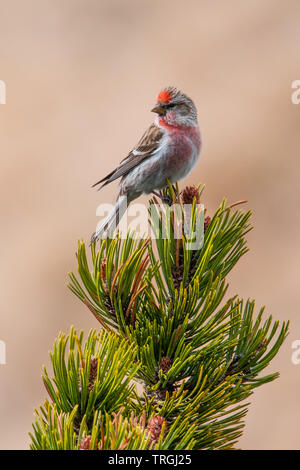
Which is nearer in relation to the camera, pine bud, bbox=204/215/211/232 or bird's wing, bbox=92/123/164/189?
pine bud, bbox=204/215/211/232

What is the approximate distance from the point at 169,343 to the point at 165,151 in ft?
6.62

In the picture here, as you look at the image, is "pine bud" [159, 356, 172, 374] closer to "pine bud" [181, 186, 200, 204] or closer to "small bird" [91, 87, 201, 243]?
"pine bud" [181, 186, 200, 204]

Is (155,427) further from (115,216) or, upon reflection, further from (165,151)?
(165,151)

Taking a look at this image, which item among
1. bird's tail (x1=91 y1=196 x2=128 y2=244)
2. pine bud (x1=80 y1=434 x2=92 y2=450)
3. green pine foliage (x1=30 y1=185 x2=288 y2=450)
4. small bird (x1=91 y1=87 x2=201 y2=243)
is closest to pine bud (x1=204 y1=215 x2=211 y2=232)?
green pine foliage (x1=30 y1=185 x2=288 y2=450)

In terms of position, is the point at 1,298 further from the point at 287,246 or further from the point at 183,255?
the point at 183,255

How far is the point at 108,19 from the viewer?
11789 mm

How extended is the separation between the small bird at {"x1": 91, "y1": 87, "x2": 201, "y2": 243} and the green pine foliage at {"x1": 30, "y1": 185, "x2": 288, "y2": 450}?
5.10ft

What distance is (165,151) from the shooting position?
3555 mm

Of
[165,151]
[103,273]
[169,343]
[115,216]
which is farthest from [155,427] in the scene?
[165,151]

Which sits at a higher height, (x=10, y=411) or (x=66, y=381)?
(x=10, y=411)

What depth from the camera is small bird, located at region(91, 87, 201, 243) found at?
3.46 meters

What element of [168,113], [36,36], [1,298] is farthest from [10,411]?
[36,36]

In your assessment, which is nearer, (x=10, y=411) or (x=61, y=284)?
(x=10, y=411)

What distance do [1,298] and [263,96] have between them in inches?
212
